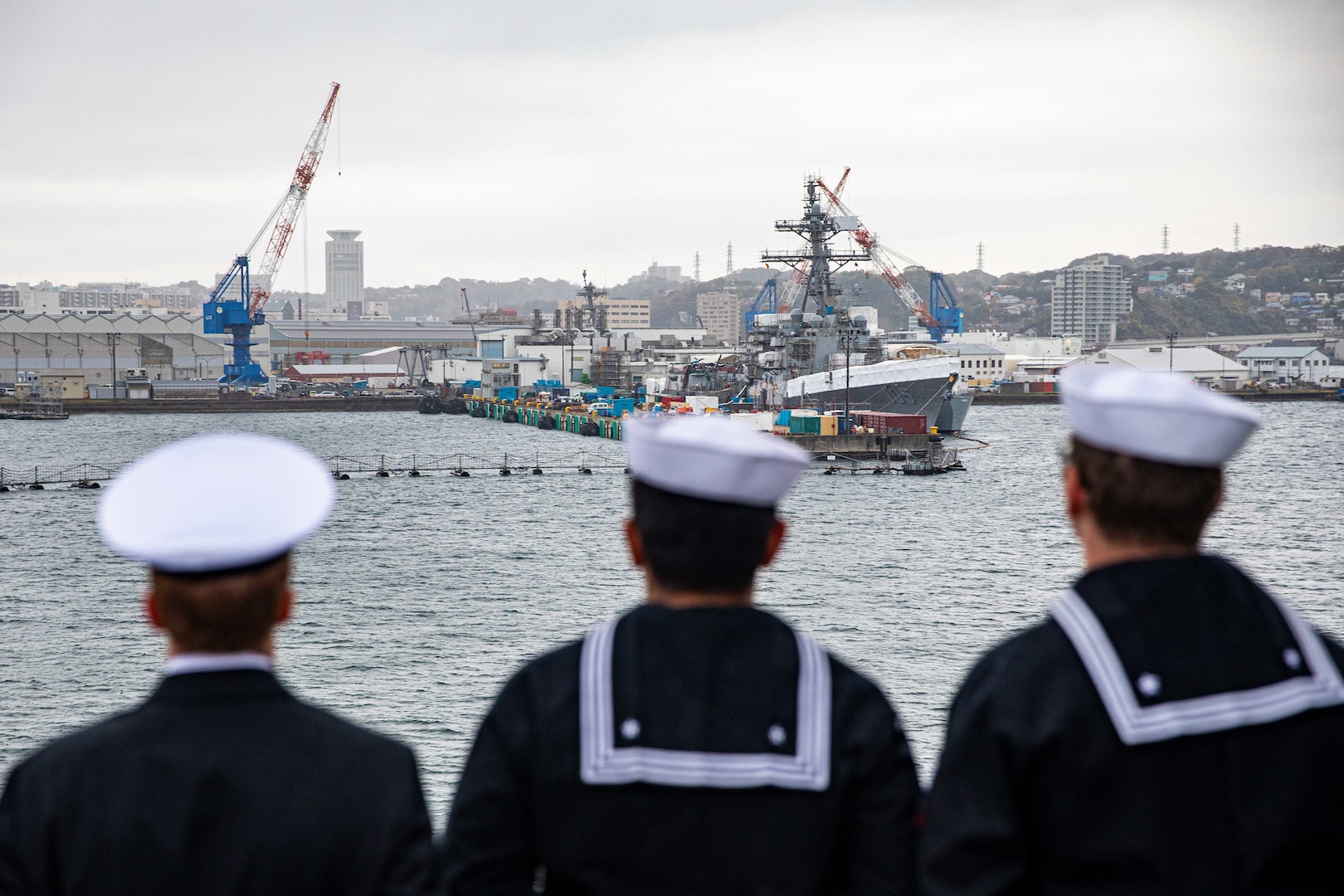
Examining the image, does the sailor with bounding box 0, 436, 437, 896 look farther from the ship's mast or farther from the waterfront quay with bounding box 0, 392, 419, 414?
the waterfront quay with bounding box 0, 392, 419, 414

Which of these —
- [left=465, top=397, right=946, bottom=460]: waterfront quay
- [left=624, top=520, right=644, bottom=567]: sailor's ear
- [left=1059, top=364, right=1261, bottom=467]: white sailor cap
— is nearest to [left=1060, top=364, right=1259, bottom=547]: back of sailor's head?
[left=1059, top=364, right=1261, bottom=467]: white sailor cap

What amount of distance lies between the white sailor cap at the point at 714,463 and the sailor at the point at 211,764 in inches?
21.7

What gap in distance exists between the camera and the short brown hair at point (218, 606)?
1.80m

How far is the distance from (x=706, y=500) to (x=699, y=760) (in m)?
0.42

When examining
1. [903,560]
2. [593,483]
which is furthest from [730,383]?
[903,560]

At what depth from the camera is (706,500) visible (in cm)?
198

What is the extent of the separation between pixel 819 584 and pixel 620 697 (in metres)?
25.2

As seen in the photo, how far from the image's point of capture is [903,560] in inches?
1171

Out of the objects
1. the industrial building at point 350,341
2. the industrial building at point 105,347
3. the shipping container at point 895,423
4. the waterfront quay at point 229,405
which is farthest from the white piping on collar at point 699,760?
the industrial building at point 350,341

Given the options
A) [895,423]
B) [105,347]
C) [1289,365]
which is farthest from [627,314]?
[895,423]

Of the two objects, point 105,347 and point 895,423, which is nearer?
point 895,423

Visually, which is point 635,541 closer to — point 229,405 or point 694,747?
point 694,747

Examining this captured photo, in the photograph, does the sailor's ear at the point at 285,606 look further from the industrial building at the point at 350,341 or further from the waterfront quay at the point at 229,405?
the industrial building at the point at 350,341

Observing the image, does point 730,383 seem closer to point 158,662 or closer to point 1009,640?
point 158,662
